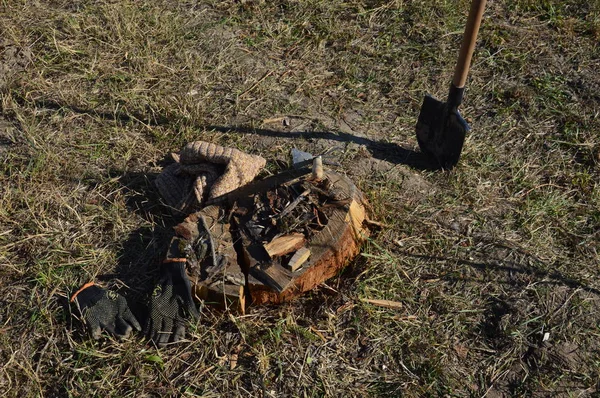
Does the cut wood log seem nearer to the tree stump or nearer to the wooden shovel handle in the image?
the tree stump

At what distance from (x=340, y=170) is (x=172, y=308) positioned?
140 centimetres

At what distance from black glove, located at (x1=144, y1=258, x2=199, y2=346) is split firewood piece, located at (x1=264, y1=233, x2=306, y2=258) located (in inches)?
17.3

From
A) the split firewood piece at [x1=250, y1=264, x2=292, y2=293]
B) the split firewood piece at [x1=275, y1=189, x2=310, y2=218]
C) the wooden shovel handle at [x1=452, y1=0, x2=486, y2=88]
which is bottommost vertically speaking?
the split firewood piece at [x1=250, y1=264, x2=292, y2=293]

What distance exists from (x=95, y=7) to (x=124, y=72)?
0.87m

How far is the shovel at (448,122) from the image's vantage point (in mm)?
3512

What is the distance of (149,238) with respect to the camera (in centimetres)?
344

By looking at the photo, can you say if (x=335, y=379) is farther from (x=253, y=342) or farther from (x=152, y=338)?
(x=152, y=338)

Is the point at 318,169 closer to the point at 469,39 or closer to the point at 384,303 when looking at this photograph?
the point at 384,303

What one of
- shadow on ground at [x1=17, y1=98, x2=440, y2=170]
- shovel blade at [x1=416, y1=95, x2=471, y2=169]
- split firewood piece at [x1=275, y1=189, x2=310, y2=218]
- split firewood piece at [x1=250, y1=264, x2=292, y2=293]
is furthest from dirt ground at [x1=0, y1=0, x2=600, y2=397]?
split firewood piece at [x1=275, y1=189, x2=310, y2=218]

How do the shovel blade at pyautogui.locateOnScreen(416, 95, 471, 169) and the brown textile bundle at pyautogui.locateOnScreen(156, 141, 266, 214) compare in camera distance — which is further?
the shovel blade at pyautogui.locateOnScreen(416, 95, 471, 169)

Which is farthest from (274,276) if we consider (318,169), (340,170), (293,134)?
(293,134)

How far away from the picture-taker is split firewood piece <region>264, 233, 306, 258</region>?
3018 mm

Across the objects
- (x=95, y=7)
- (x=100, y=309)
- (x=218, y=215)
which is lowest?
(x=100, y=309)

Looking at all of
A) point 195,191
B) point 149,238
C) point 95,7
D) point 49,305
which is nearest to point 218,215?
point 195,191
